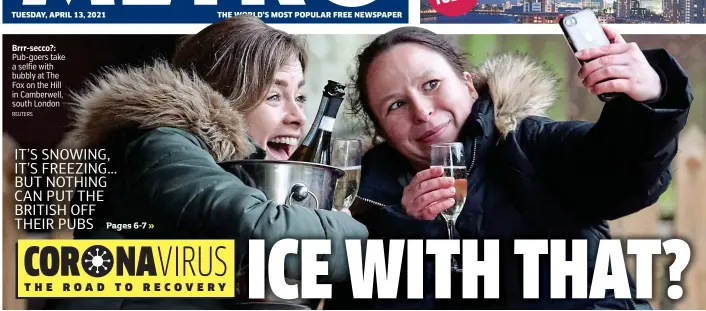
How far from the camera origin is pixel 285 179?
115 inches

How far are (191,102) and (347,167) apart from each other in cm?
44

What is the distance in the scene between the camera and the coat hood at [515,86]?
10.2ft

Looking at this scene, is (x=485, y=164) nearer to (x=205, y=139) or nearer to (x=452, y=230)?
(x=452, y=230)

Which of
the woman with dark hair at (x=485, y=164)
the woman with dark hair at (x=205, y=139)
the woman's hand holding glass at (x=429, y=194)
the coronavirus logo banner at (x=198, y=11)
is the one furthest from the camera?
the coronavirus logo banner at (x=198, y=11)

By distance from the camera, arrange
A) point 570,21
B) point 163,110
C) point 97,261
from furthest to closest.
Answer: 1. point 97,261
2. point 570,21
3. point 163,110

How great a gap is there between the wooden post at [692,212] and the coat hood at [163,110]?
1.19 m

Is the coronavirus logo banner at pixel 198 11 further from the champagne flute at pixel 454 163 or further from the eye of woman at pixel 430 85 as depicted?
the champagne flute at pixel 454 163

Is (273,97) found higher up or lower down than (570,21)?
lower down

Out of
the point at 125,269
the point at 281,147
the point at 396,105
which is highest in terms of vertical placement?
the point at 396,105

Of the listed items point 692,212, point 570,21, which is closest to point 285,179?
point 570,21

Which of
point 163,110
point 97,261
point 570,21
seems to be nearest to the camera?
point 163,110

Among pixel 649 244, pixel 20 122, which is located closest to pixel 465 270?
pixel 649 244

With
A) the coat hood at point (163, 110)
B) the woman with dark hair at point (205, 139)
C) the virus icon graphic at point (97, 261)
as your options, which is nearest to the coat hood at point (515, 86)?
the woman with dark hair at point (205, 139)

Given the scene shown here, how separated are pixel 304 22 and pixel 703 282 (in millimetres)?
1319
